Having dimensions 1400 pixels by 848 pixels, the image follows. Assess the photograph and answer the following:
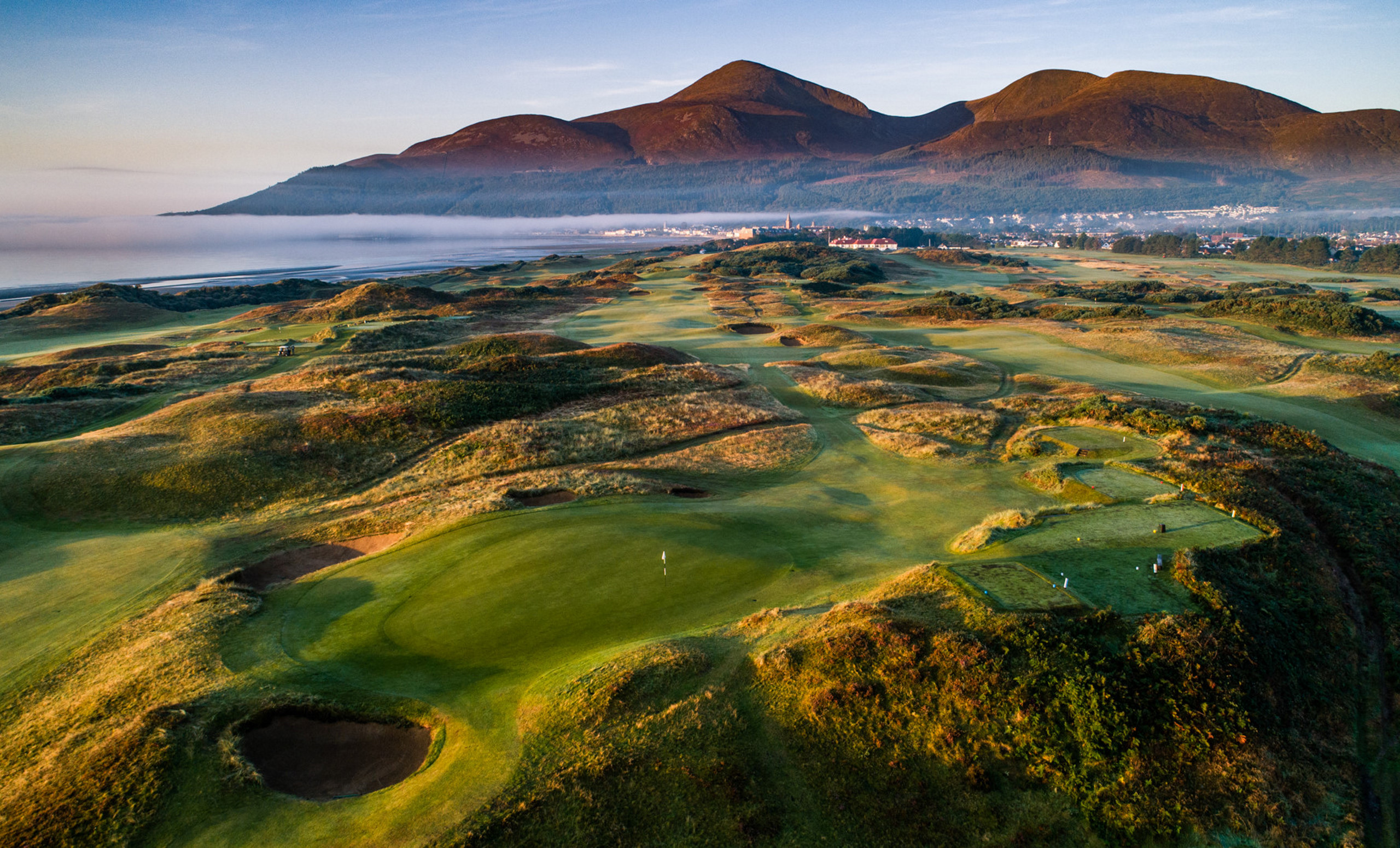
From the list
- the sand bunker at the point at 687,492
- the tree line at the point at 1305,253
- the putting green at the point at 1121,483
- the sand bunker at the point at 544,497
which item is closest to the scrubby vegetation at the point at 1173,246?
the tree line at the point at 1305,253

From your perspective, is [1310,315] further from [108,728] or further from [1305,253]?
[1305,253]

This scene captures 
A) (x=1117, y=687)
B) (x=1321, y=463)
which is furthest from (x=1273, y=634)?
(x=1321, y=463)

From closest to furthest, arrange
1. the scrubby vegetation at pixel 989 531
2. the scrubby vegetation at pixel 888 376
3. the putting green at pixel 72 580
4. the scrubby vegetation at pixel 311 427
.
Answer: the putting green at pixel 72 580, the scrubby vegetation at pixel 989 531, the scrubby vegetation at pixel 311 427, the scrubby vegetation at pixel 888 376

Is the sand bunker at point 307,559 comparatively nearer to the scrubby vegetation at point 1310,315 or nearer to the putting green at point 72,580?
the putting green at point 72,580

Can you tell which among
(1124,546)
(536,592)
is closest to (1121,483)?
(1124,546)

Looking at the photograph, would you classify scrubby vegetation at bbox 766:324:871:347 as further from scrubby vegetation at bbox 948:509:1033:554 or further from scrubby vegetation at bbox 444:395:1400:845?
scrubby vegetation at bbox 444:395:1400:845

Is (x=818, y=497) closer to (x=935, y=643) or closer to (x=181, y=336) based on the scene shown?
(x=935, y=643)
